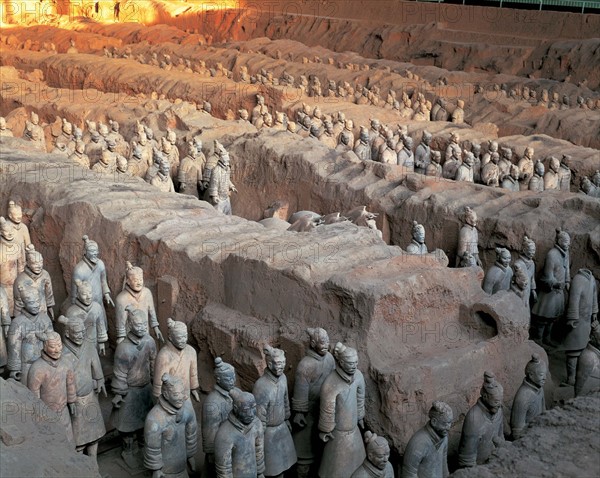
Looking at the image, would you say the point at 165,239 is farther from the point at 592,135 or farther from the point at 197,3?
the point at 197,3

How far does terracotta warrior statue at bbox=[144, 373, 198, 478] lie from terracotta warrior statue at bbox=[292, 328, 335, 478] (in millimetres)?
758

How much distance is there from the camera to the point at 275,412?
5137mm

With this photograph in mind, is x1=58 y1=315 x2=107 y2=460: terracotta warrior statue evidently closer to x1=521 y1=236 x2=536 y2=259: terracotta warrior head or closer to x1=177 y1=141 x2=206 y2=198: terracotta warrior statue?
x1=521 y1=236 x2=536 y2=259: terracotta warrior head

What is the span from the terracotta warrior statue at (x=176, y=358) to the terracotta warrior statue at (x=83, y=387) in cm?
45

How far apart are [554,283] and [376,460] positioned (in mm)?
3818

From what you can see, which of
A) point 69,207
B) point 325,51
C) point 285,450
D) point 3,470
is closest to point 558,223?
point 285,450

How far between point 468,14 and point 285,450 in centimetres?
1682

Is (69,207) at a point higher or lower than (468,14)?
lower

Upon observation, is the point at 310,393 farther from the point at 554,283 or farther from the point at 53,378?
the point at 554,283

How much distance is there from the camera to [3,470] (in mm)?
3920

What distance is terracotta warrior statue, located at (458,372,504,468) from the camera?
5.19 m

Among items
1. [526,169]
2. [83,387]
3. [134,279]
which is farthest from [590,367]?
[526,169]

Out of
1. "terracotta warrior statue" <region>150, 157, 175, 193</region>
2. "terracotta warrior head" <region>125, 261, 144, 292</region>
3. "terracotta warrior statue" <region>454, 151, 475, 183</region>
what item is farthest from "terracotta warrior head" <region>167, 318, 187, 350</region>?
"terracotta warrior statue" <region>454, 151, 475, 183</region>

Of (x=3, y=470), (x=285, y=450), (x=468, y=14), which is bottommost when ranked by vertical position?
(x=285, y=450)
